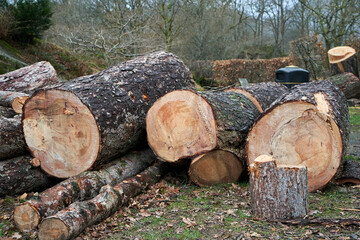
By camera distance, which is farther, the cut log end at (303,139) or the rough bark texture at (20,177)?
the rough bark texture at (20,177)

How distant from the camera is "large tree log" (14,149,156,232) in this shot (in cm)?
343

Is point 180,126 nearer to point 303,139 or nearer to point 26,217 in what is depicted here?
point 303,139

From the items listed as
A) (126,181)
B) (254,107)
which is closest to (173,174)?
(126,181)

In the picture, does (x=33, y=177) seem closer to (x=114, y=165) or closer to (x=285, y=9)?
(x=114, y=165)

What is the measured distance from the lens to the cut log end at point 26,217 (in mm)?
3428

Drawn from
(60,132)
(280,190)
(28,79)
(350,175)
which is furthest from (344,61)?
(60,132)

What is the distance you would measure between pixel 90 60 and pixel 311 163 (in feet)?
41.5

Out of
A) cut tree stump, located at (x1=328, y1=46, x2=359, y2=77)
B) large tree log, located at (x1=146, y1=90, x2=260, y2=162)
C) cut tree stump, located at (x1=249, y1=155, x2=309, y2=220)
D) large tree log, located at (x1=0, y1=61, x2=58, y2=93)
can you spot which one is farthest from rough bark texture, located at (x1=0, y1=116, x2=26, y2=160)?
cut tree stump, located at (x1=328, y1=46, x2=359, y2=77)

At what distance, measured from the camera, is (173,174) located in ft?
17.1

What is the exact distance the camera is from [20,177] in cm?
447

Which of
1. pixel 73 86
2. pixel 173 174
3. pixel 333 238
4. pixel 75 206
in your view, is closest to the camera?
pixel 333 238

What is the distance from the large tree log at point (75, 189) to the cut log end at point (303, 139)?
166 cm

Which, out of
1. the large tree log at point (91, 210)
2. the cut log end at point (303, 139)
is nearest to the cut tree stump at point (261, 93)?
the cut log end at point (303, 139)

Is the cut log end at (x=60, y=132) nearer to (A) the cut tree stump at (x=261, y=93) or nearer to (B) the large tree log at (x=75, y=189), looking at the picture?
(B) the large tree log at (x=75, y=189)
